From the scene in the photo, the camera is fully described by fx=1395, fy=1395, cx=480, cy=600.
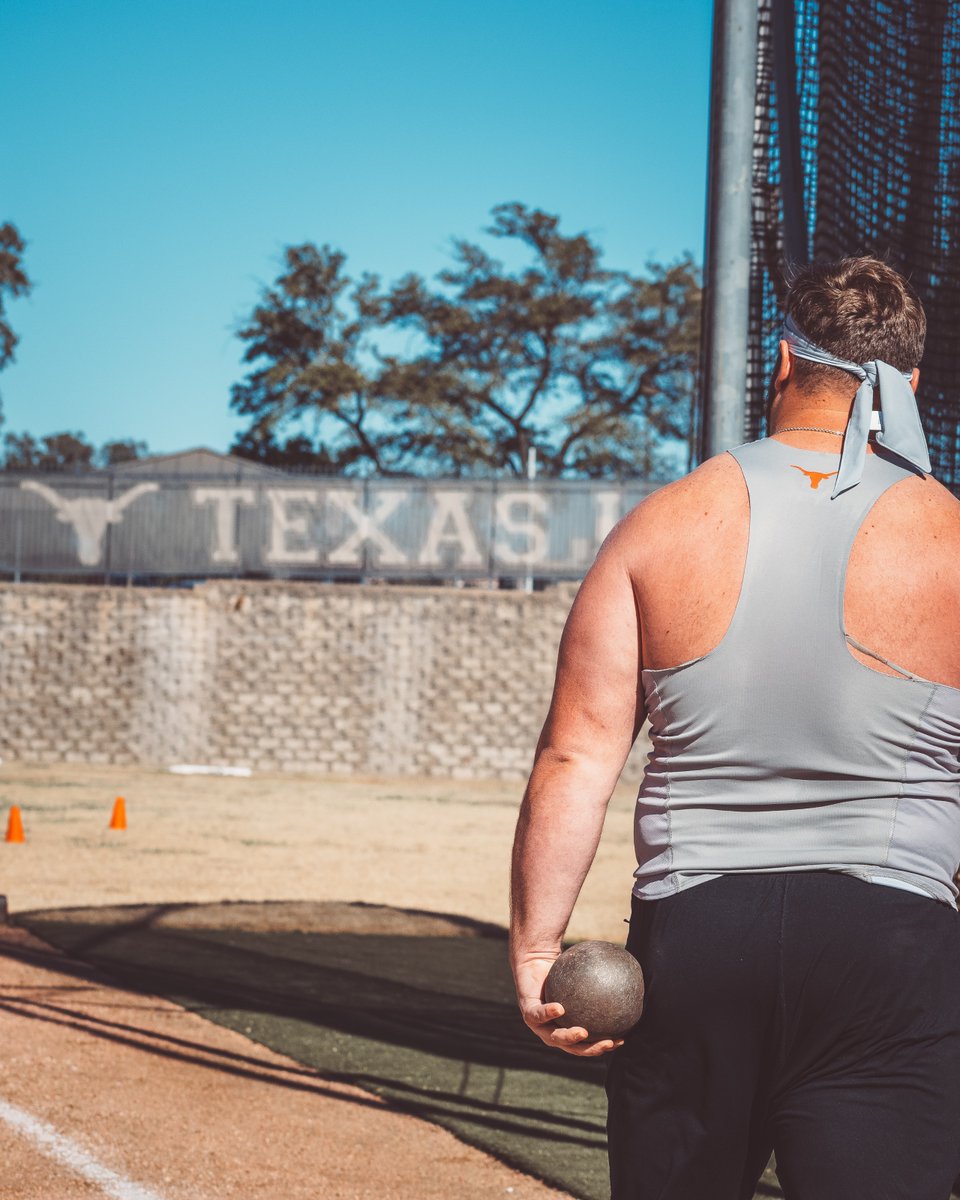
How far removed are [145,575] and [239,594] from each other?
6.89 feet

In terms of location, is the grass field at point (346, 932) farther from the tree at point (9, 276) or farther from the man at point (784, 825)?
the tree at point (9, 276)

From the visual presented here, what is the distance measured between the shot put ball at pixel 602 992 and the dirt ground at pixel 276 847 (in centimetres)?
A: 780

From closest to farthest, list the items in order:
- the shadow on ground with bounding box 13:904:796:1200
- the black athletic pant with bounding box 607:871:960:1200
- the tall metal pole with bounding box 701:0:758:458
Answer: the black athletic pant with bounding box 607:871:960:1200
the tall metal pole with bounding box 701:0:758:458
the shadow on ground with bounding box 13:904:796:1200

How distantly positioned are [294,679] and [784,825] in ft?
75.5

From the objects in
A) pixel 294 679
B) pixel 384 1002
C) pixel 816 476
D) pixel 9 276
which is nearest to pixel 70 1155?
pixel 384 1002

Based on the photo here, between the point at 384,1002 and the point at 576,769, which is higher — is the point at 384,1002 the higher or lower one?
the lower one

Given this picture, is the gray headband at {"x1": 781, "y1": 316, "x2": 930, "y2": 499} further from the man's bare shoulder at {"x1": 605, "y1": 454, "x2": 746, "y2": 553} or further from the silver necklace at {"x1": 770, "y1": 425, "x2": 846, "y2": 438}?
the man's bare shoulder at {"x1": 605, "y1": 454, "x2": 746, "y2": 553}

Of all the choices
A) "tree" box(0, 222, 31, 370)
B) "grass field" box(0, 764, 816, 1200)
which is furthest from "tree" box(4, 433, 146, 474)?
"grass field" box(0, 764, 816, 1200)

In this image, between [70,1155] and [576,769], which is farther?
[70,1155]

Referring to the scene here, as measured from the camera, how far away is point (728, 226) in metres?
4.53

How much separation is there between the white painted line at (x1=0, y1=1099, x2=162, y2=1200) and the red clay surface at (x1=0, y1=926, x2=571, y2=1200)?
0.10 feet

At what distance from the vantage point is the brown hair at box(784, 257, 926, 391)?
1894mm

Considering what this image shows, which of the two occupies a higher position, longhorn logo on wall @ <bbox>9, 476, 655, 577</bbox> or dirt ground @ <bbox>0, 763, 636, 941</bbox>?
longhorn logo on wall @ <bbox>9, 476, 655, 577</bbox>

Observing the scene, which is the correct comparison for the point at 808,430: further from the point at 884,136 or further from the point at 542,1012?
the point at 884,136
